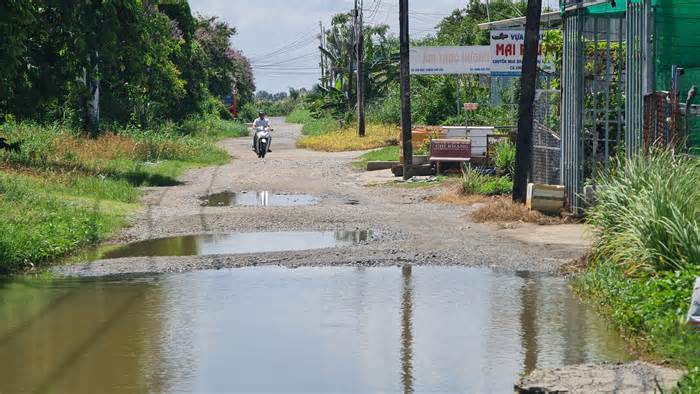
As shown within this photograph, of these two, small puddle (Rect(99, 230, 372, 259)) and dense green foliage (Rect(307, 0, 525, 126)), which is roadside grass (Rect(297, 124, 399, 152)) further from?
small puddle (Rect(99, 230, 372, 259))

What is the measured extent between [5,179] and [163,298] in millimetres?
10374

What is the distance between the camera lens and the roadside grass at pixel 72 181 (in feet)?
51.0

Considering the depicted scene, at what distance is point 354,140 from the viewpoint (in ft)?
151

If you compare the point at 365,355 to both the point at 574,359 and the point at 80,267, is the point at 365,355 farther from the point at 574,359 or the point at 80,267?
the point at 80,267

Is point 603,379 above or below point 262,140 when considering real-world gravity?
below

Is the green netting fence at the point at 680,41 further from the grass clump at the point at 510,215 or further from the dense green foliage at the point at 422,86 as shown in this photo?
the dense green foliage at the point at 422,86

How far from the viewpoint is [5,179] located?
70.3 ft

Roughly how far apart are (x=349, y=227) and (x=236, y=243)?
2387mm

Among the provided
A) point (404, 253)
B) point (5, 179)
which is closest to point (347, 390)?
point (404, 253)

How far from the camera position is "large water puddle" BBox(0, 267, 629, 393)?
29.1 feet

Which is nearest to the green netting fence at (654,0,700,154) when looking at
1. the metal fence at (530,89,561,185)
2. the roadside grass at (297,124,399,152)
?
the metal fence at (530,89,561,185)

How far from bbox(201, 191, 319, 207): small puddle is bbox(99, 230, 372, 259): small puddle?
4.56 meters

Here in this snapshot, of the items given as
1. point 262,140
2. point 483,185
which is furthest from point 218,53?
point 483,185

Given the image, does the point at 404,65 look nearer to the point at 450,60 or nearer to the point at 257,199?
the point at 257,199
